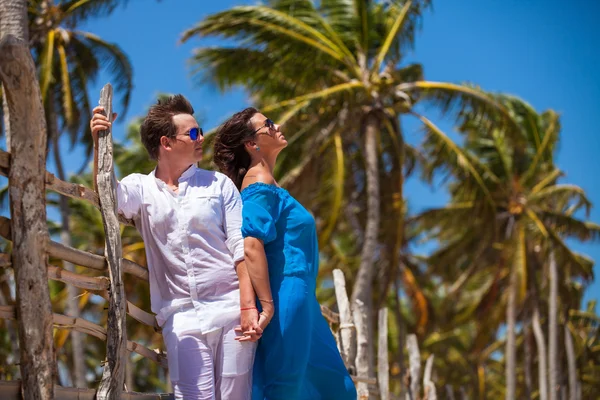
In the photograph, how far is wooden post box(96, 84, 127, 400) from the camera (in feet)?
11.5

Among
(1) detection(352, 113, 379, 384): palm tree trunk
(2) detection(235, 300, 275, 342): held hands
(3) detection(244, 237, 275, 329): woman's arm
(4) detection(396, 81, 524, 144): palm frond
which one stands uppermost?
(4) detection(396, 81, 524, 144): palm frond

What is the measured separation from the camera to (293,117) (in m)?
16.9

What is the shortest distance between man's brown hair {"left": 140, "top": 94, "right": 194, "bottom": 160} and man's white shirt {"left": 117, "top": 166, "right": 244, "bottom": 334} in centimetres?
18

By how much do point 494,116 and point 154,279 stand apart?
15.7 metres

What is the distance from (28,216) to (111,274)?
533 millimetres

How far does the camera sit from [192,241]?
12.2 ft

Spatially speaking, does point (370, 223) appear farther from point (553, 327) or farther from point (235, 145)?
point (235, 145)

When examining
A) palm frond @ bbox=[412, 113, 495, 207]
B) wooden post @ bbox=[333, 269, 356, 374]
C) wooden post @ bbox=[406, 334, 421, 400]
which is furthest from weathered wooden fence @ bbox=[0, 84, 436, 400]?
palm frond @ bbox=[412, 113, 495, 207]

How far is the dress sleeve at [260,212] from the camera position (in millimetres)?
3742

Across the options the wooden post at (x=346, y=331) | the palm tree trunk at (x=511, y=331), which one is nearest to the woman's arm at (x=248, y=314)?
the wooden post at (x=346, y=331)

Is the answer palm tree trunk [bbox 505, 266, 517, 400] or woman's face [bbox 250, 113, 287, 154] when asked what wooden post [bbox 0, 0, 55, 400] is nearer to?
woman's face [bbox 250, 113, 287, 154]

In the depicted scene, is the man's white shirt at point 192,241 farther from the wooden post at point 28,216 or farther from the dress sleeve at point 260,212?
the wooden post at point 28,216

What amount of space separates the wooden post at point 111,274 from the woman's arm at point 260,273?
0.53 meters

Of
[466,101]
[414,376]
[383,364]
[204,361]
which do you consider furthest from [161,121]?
[466,101]
